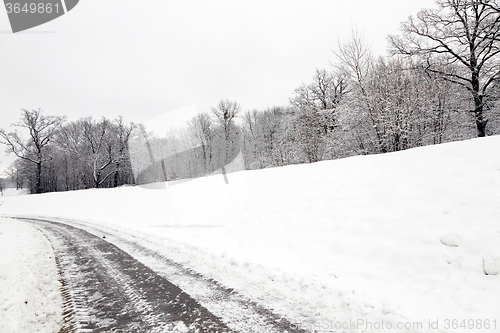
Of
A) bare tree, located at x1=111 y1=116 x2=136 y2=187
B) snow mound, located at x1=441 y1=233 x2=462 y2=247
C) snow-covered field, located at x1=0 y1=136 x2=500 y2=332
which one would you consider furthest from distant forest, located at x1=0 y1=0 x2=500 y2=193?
bare tree, located at x1=111 y1=116 x2=136 y2=187

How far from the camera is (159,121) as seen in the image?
11.1m

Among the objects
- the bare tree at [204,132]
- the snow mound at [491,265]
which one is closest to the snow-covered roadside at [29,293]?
the snow mound at [491,265]

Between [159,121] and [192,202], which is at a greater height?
[159,121]

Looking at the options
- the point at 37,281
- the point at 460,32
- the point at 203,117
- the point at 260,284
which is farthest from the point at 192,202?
the point at 460,32

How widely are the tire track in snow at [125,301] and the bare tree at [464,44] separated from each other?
65.6ft

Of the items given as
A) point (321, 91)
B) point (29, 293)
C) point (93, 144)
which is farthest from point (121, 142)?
point (29, 293)

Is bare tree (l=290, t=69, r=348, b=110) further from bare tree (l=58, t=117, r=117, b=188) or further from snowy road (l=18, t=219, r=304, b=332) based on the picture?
bare tree (l=58, t=117, r=117, b=188)

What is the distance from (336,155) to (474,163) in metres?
14.3

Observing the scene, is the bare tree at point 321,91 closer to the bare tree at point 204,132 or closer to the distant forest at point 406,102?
the distant forest at point 406,102

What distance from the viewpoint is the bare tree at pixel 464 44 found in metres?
15.0

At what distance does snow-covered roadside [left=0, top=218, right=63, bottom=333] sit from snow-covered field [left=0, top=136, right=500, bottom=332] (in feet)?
4.01

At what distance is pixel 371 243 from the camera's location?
5.31m

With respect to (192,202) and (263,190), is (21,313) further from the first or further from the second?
(192,202)

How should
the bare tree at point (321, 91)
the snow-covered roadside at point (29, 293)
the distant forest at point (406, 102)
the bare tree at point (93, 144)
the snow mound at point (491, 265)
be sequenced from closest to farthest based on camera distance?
the snow-covered roadside at point (29, 293)
the snow mound at point (491, 265)
the distant forest at point (406, 102)
the bare tree at point (321, 91)
the bare tree at point (93, 144)
